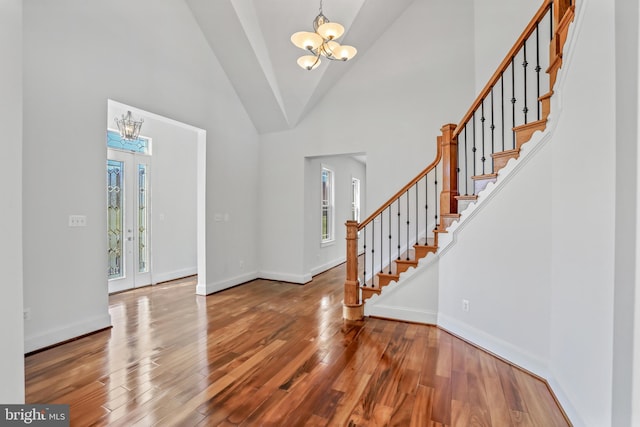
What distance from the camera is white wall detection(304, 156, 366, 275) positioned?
18.8 feet

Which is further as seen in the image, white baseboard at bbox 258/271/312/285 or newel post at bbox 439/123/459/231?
white baseboard at bbox 258/271/312/285

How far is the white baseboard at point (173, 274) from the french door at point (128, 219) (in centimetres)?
13

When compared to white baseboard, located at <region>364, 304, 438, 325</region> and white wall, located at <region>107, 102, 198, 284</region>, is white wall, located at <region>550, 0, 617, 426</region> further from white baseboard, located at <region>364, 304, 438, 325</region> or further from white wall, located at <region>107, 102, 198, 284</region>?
white wall, located at <region>107, 102, 198, 284</region>

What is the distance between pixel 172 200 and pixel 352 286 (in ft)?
12.9

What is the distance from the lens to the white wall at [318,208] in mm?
5734

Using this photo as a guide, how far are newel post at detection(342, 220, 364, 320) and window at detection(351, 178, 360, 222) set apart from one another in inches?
196

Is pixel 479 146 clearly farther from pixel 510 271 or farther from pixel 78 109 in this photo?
pixel 78 109

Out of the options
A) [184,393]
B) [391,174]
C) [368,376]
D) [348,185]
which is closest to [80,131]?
[184,393]

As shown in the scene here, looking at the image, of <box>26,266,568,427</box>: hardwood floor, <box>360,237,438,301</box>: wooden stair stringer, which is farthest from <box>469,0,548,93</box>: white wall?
<box>26,266,568,427</box>: hardwood floor

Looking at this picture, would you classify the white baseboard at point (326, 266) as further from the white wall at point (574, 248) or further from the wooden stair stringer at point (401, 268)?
the white wall at point (574, 248)

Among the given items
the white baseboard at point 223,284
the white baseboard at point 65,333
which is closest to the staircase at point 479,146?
the white baseboard at point 223,284

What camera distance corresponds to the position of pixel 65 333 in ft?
9.95

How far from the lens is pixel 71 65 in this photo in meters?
3.09

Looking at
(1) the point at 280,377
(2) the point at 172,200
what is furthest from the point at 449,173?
(2) the point at 172,200
